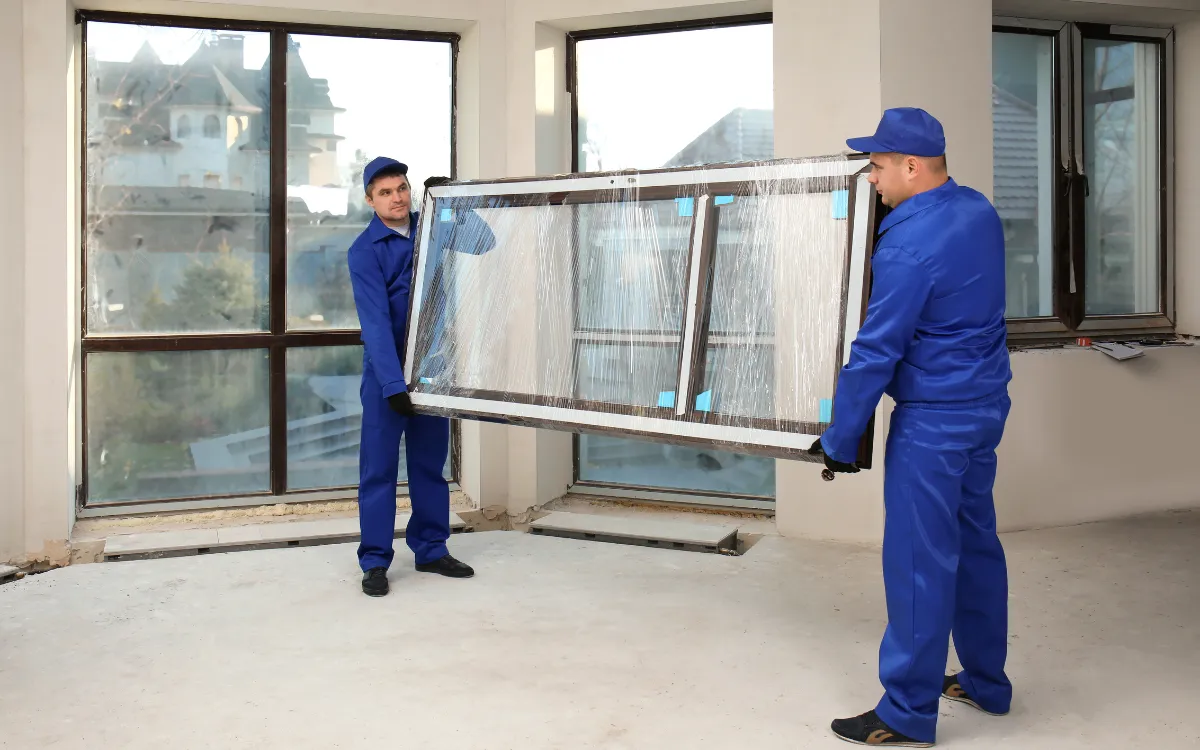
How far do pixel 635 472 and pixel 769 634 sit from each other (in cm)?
170

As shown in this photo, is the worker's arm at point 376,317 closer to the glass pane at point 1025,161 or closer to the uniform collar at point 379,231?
the uniform collar at point 379,231

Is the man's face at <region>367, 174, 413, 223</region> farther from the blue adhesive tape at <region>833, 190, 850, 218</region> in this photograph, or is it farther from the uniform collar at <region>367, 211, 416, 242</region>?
the blue adhesive tape at <region>833, 190, 850, 218</region>

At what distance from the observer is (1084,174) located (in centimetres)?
434

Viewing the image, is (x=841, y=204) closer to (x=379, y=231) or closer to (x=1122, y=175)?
(x=379, y=231)

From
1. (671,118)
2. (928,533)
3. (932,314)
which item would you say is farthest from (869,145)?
(671,118)

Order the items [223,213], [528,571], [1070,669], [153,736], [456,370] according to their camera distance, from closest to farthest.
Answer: [153,736]
[1070,669]
[456,370]
[528,571]
[223,213]

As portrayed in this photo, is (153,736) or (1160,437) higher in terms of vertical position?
(1160,437)

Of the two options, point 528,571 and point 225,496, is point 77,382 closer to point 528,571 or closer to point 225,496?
point 225,496

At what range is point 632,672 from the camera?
2672 millimetres

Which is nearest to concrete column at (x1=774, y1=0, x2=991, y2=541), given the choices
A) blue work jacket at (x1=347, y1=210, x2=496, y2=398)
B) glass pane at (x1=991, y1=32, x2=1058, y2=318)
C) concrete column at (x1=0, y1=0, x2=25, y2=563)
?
glass pane at (x1=991, y1=32, x2=1058, y2=318)

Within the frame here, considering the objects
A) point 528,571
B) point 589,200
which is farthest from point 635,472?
point 589,200

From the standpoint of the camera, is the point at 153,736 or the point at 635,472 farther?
the point at 635,472

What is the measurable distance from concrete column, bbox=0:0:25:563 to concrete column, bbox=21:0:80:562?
0.06 ft

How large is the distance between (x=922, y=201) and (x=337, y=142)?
288 cm
